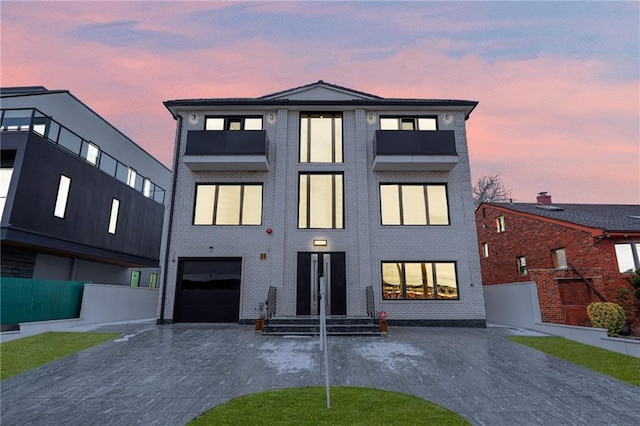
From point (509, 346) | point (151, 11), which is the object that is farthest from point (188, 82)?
point (509, 346)

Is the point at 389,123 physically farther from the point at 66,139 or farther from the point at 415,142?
the point at 66,139

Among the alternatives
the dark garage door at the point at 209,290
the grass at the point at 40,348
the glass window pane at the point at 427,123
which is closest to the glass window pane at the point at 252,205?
the dark garage door at the point at 209,290

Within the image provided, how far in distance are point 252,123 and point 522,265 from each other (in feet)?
51.8

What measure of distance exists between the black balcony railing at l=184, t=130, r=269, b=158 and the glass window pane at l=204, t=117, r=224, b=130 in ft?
3.63

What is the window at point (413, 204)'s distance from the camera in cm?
1308

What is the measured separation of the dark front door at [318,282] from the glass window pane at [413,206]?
3.39 meters

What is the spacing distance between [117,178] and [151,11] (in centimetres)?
943

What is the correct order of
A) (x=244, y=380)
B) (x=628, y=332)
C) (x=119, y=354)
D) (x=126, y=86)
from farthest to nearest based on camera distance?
(x=126, y=86) → (x=628, y=332) → (x=119, y=354) → (x=244, y=380)

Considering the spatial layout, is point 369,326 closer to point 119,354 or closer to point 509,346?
point 509,346

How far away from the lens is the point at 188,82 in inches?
781

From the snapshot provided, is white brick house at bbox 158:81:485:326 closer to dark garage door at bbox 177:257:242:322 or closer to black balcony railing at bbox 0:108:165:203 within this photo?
dark garage door at bbox 177:257:242:322

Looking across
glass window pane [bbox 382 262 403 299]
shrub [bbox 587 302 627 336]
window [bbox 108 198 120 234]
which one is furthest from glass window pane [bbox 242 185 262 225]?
shrub [bbox 587 302 627 336]

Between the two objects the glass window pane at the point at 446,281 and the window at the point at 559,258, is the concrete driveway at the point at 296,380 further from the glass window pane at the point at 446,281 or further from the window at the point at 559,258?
the window at the point at 559,258

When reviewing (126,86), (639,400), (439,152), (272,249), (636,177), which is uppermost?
(126,86)
